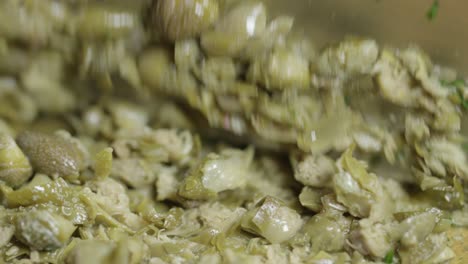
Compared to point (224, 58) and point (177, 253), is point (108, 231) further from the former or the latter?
point (224, 58)

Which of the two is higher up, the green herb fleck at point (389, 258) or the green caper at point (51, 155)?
the green caper at point (51, 155)

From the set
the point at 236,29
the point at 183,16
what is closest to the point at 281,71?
the point at 236,29

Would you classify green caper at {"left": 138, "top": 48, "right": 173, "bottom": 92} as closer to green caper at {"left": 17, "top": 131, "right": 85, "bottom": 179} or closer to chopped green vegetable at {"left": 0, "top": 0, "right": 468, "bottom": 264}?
chopped green vegetable at {"left": 0, "top": 0, "right": 468, "bottom": 264}

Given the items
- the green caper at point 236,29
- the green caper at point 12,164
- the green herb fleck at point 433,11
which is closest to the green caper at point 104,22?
the green caper at point 236,29

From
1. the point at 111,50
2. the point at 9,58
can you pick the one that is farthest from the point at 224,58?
the point at 9,58

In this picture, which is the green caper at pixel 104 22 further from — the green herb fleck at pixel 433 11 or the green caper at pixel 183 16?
the green herb fleck at pixel 433 11

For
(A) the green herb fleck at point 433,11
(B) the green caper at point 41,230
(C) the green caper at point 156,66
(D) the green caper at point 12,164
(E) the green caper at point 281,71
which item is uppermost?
(A) the green herb fleck at point 433,11
